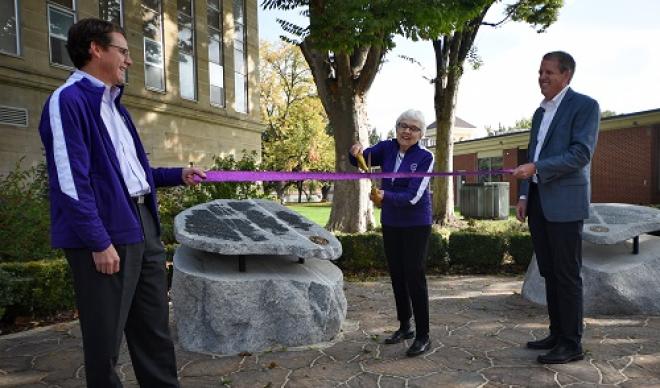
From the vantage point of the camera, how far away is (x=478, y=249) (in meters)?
7.94

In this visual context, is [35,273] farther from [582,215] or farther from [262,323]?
[582,215]

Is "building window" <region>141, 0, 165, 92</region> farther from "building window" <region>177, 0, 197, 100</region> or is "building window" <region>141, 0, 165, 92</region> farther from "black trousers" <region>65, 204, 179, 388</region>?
"black trousers" <region>65, 204, 179, 388</region>

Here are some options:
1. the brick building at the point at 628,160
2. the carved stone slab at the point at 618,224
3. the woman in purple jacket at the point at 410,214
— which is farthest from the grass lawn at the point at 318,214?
the woman in purple jacket at the point at 410,214

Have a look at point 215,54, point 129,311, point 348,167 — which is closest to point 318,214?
point 215,54

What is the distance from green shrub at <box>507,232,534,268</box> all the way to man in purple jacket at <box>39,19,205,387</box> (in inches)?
263

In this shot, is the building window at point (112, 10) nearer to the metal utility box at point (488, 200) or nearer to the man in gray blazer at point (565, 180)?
the man in gray blazer at point (565, 180)

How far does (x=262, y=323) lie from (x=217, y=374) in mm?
603

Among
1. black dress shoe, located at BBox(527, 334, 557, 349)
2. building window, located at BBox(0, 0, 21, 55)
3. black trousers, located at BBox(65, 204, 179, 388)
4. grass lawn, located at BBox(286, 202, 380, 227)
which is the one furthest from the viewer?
grass lawn, located at BBox(286, 202, 380, 227)

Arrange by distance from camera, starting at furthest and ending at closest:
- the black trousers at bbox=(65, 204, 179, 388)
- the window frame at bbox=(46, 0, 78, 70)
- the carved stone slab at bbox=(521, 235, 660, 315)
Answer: the window frame at bbox=(46, 0, 78, 70) → the carved stone slab at bbox=(521, 235, 660, 315) → the black trousers at bbox=(65, 204, 179, 388)

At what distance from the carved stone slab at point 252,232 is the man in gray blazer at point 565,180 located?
1.72 meters

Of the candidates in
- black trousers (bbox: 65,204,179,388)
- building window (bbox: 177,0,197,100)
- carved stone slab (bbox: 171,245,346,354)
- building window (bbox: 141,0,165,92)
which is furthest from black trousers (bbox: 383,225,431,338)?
building window (bbox: 177,0,197,100)

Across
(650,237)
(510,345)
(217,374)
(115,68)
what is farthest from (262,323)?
(650,237)

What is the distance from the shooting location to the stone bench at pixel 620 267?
4.86 metres

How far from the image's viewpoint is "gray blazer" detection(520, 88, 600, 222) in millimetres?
3346
